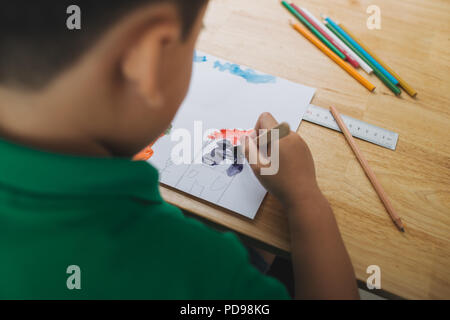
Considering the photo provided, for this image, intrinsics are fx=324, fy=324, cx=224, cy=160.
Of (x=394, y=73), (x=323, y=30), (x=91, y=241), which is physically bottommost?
A: (x=91, y=241)

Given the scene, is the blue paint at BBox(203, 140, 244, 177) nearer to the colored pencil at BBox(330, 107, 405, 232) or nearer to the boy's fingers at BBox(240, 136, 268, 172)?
the boy's fingers at BBox(240, 136, 268, 172)

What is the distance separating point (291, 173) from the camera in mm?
524

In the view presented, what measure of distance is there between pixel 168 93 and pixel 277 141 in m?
0.24

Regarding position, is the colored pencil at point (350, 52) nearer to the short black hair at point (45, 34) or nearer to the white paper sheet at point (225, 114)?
the white paper sheet at point (225, 114)

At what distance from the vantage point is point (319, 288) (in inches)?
18.2

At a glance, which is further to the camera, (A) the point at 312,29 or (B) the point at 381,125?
(A) the point at 312,29

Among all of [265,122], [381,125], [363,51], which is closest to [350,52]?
[363,51]

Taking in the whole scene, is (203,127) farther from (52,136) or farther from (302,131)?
(52,136)

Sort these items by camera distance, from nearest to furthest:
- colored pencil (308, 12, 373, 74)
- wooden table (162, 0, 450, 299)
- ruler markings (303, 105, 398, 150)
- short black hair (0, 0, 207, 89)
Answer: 1. short black hair (0, 0, 207, 89)
2. wooden table (162, 0, 450, 299)
3. ruler markings (303, 105, 398, 150)
4. colored pencil (308, 12, 373, 74)

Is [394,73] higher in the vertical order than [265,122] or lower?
higher

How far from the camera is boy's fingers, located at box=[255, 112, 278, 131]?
57cm

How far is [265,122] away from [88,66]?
352 mm

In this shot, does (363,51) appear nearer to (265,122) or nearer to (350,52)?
(350,52)

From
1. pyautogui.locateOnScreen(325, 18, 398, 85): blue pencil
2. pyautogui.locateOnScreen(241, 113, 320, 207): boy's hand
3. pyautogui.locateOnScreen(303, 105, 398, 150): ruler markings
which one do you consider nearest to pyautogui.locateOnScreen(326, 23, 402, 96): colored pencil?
pyautogui.locateOnScreen(325, 18, 398, 85): blue pencil
